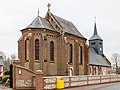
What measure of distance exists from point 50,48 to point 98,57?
28.1 metres

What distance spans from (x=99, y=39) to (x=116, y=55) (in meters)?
37.3

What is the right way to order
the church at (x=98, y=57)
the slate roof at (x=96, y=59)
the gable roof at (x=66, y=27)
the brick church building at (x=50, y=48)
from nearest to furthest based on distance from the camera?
the brick church building at (x=50, y=48), the gable roof at (x=66, y=27), the slate roof at (x=96, y=59), the church at (x=98, y=57)

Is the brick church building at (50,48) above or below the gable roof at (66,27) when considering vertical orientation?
below

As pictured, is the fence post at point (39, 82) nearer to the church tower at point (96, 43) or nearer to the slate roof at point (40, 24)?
the slate roof at point (40, 24)

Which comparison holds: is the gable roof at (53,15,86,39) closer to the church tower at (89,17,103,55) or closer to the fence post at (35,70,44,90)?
the fence post at (35,70,44,90)

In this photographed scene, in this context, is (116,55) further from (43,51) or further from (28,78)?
(28,78)

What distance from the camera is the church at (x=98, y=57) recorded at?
58378 millimetres

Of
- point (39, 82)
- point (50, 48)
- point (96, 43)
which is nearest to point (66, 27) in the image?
point (50, 48)

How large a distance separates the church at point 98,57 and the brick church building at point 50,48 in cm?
1394

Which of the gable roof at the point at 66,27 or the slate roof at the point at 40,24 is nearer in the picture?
the slate roof at the point at 40,24

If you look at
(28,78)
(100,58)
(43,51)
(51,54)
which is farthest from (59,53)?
(100,58)

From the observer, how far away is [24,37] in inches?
1502

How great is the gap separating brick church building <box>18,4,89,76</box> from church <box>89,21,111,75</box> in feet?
45.7

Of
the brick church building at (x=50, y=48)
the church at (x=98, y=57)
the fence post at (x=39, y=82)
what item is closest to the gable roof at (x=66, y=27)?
the brick church building at (x=50, y=48)
